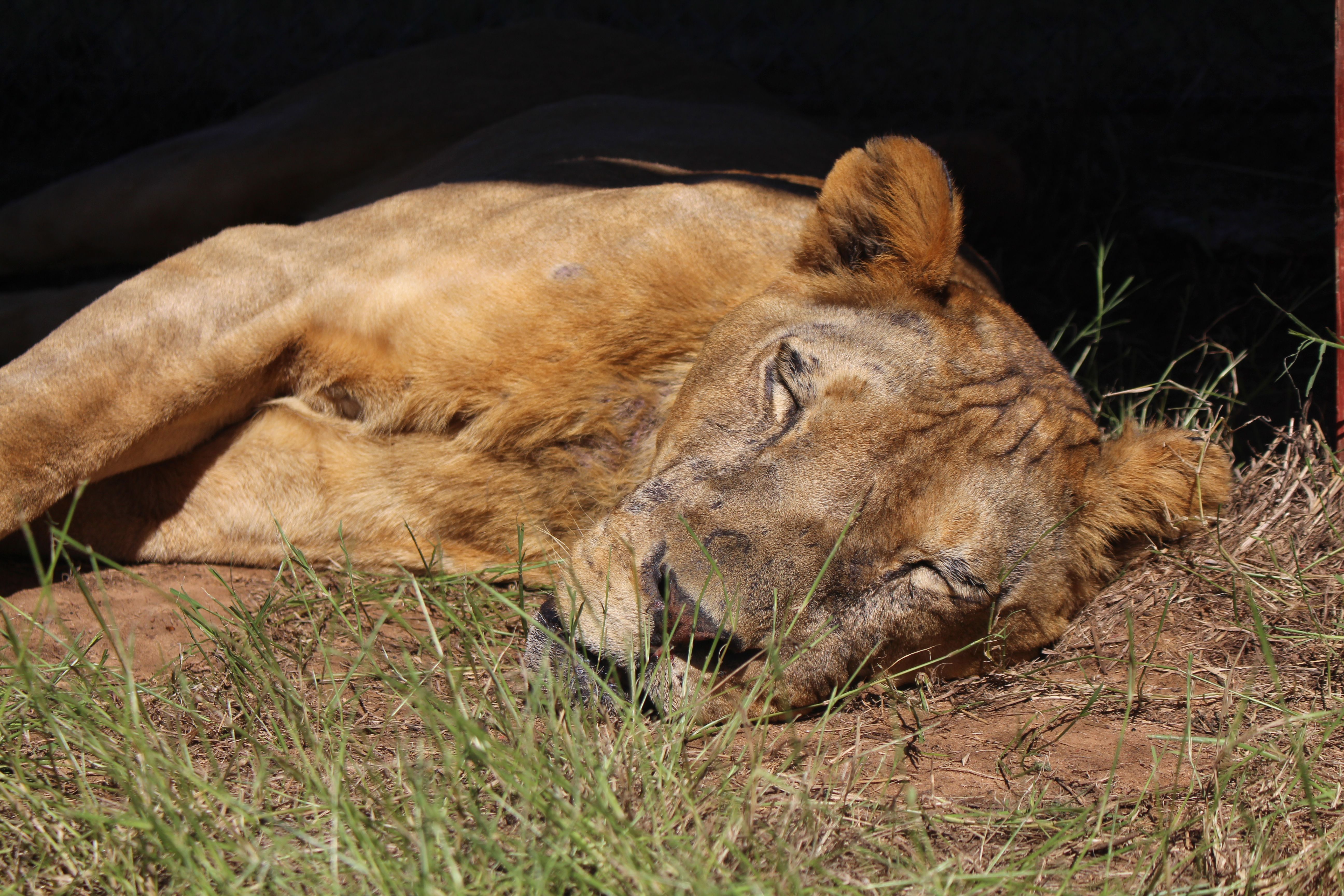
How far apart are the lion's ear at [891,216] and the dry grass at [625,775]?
34.3 inches

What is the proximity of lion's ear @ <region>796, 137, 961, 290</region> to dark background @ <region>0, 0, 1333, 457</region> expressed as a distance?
4.80 ft

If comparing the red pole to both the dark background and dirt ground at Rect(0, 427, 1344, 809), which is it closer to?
dirt ground at Rect(0, 427, 1344, 809)

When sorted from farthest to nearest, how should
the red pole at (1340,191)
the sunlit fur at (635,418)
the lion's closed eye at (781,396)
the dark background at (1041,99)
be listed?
the dark background at (1041,99), the red pole at (1340,191), the lion's closed eye at (781,396), the sunlit fur at (635,418)

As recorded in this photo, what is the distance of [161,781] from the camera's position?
154 centimetres

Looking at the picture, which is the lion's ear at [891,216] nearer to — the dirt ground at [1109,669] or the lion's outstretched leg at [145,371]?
the dirt ground at [1109,669]

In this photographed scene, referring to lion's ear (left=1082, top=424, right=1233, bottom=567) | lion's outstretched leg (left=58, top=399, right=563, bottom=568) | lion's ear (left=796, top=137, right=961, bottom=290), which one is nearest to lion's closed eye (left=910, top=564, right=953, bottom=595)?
lion's ear (left=1082, top=424, right=1233, bottom=567)

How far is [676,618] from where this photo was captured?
182cm

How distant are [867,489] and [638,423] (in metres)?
0.64

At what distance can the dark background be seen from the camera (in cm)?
426

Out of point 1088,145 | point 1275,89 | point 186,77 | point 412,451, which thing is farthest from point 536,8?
point 412,451

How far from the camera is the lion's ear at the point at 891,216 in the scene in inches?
90.0

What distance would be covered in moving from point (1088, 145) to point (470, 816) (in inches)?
183

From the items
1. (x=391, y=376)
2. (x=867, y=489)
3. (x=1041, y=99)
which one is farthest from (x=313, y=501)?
(x=1041, y=99)

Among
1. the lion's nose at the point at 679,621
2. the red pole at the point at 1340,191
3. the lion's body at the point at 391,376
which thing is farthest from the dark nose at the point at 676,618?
the red pole at the point at 1340,191
